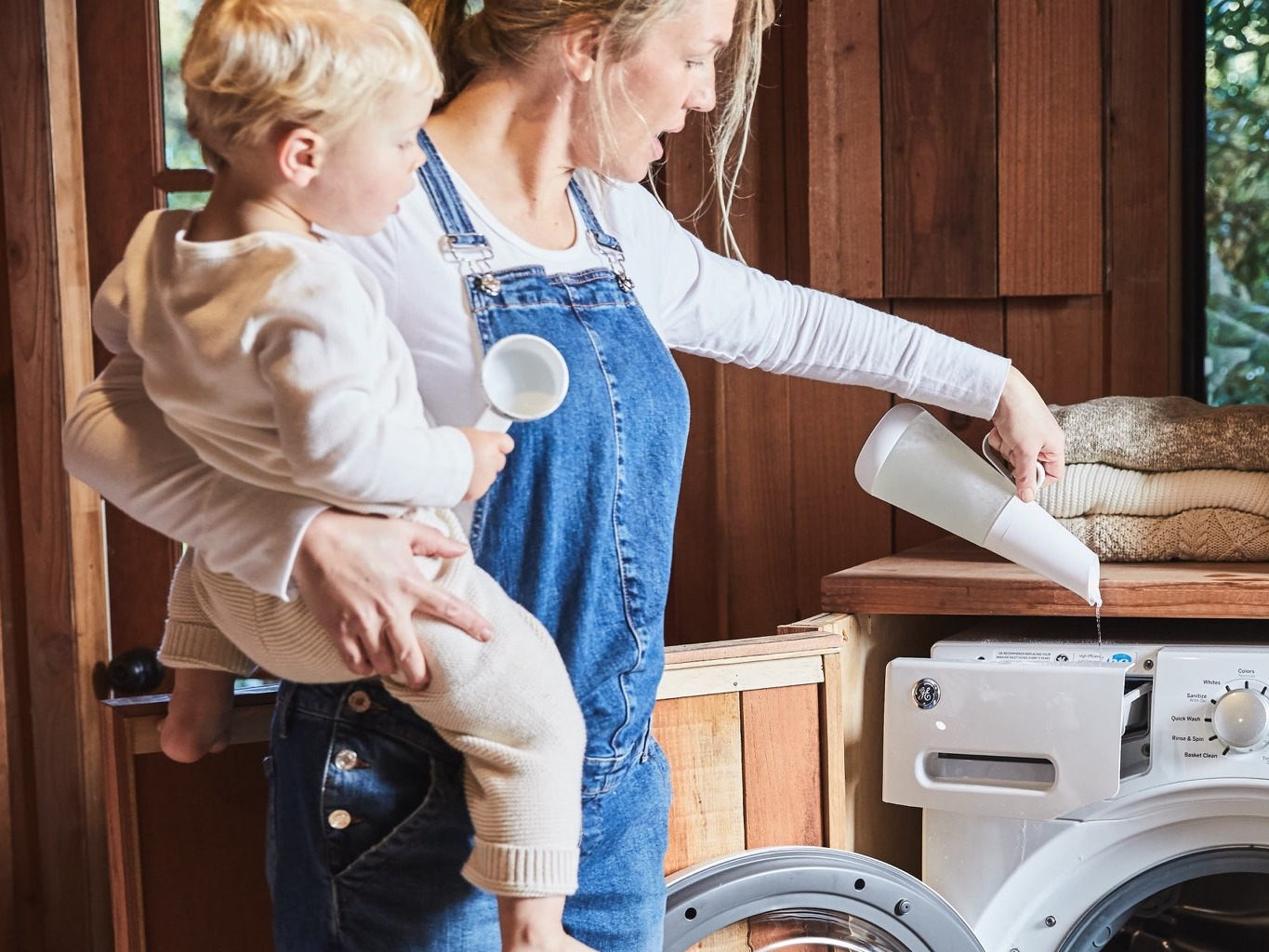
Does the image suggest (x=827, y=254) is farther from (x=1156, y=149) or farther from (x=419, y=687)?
(x=419, y=687)

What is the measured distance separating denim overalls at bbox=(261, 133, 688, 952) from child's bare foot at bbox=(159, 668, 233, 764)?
0.10 meters

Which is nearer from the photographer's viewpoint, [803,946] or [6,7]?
[803,946]

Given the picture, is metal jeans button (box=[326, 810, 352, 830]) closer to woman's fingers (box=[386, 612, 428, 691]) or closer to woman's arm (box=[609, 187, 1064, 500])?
woman's fingers (box=[386, 612, 428, 691])

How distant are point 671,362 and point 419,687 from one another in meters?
0.31

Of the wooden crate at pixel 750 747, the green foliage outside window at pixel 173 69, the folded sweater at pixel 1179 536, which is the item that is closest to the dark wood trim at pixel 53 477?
the green foliage outside window at pixel 173 69

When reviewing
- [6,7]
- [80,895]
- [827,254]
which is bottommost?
[80,895]

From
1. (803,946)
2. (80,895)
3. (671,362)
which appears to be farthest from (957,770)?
(80,895)

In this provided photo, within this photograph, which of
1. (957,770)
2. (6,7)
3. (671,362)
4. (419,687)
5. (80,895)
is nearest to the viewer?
(419,687)

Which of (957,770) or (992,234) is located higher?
(992,234)

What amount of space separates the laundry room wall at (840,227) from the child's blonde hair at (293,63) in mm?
1099

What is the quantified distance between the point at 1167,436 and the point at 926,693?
41 cm

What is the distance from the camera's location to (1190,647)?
125 centimetres

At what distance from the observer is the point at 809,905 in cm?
115

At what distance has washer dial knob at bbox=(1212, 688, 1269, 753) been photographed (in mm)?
1193
